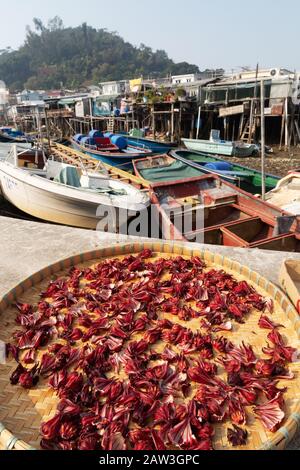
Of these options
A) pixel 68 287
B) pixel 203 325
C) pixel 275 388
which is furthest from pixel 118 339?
pixel 275 388

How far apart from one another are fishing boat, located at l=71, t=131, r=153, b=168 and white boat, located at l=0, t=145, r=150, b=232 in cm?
419

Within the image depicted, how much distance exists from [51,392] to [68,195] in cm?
697

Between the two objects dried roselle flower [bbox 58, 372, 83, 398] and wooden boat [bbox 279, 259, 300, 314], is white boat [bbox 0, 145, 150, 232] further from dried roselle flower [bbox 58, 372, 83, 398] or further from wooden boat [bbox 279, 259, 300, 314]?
dried roselle flower [bbox 58, 372, 83, 398]

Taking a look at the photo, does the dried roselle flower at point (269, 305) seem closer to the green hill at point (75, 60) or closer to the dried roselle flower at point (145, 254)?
the dried roselle flower at point (145, 254)

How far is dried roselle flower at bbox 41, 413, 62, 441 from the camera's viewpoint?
1.69m

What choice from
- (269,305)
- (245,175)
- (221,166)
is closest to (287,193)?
(245,175)

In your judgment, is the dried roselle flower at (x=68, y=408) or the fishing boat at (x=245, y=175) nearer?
the dried roselle flower at (x=68, y=408)

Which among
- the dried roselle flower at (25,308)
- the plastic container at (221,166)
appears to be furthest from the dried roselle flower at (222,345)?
the plastic container at (221,166)

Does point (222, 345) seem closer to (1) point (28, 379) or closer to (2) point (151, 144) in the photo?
(1) point (28, 379)

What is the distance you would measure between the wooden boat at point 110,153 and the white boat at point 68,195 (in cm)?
413

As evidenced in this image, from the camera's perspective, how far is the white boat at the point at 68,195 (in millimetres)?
8281

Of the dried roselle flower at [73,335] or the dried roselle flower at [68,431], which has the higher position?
the dried roselle flower at [73,335]

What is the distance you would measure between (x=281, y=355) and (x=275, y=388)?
299 mm

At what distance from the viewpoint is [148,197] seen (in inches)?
327
